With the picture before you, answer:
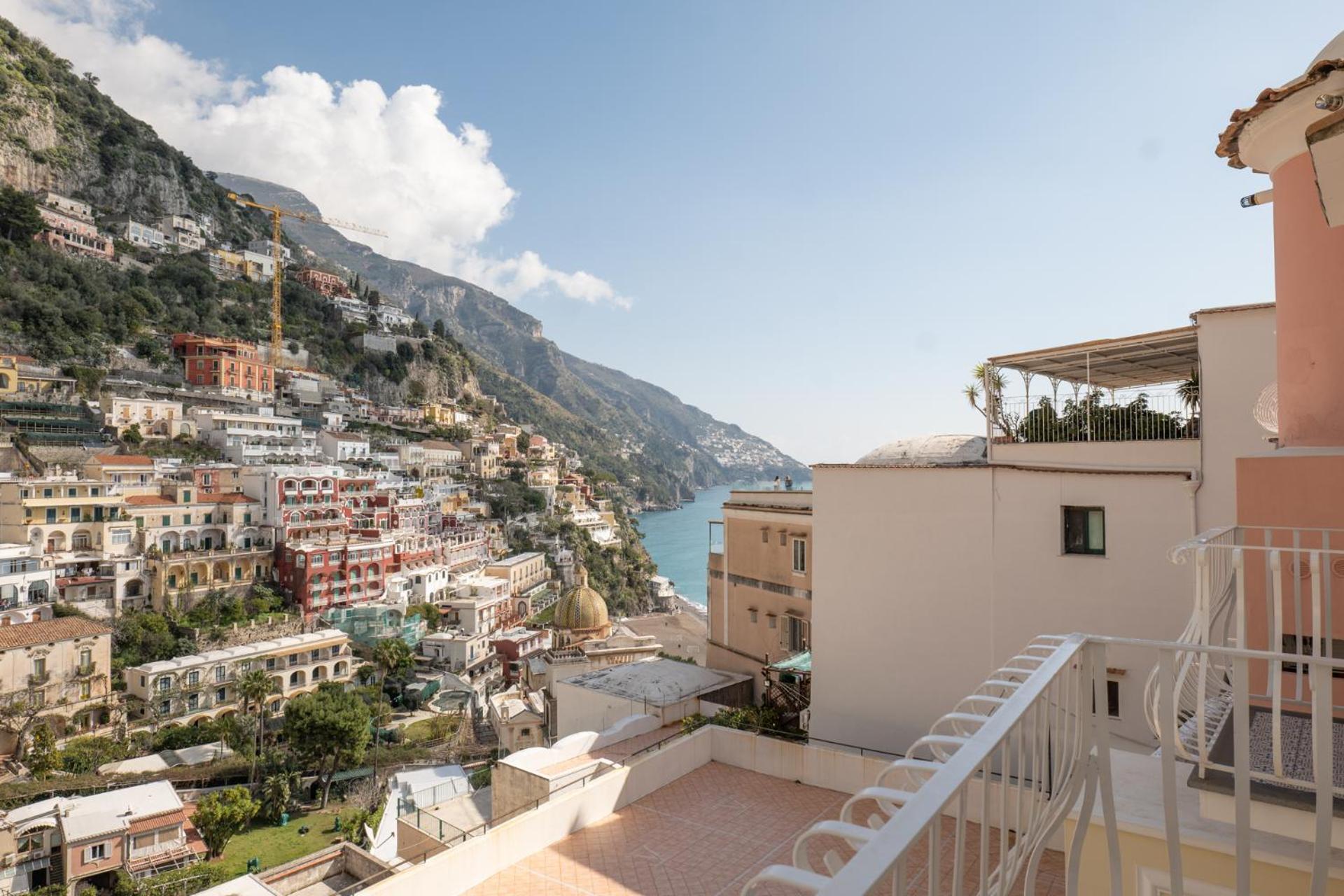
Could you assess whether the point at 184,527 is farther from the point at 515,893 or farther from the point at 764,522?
the point at 515,893

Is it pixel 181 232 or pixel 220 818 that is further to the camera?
pixel 181 232

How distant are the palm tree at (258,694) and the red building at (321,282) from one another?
238 feet

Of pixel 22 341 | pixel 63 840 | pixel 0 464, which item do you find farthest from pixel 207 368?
pixel 63 840

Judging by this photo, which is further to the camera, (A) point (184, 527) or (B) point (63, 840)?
(A) point (184, 527)

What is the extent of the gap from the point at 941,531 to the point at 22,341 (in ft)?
216

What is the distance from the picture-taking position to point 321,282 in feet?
307

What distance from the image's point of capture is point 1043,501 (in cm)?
836

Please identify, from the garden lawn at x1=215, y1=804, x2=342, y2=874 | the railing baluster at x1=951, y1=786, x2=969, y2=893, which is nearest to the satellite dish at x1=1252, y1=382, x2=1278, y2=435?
the railing baluster at x1=951, y1=786, x2=969, y2=893

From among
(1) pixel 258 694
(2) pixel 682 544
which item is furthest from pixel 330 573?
(2) pixel 682 544

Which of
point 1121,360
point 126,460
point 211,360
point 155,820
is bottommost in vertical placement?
point 155,820

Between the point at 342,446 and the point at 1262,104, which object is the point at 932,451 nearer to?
the point at 1262,104

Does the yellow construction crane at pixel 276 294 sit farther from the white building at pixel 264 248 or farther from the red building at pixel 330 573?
the red building at pixel 330 573

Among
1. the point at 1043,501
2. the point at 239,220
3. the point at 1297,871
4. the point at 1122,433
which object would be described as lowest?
the point at 1297,871

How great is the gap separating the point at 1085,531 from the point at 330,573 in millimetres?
41531
